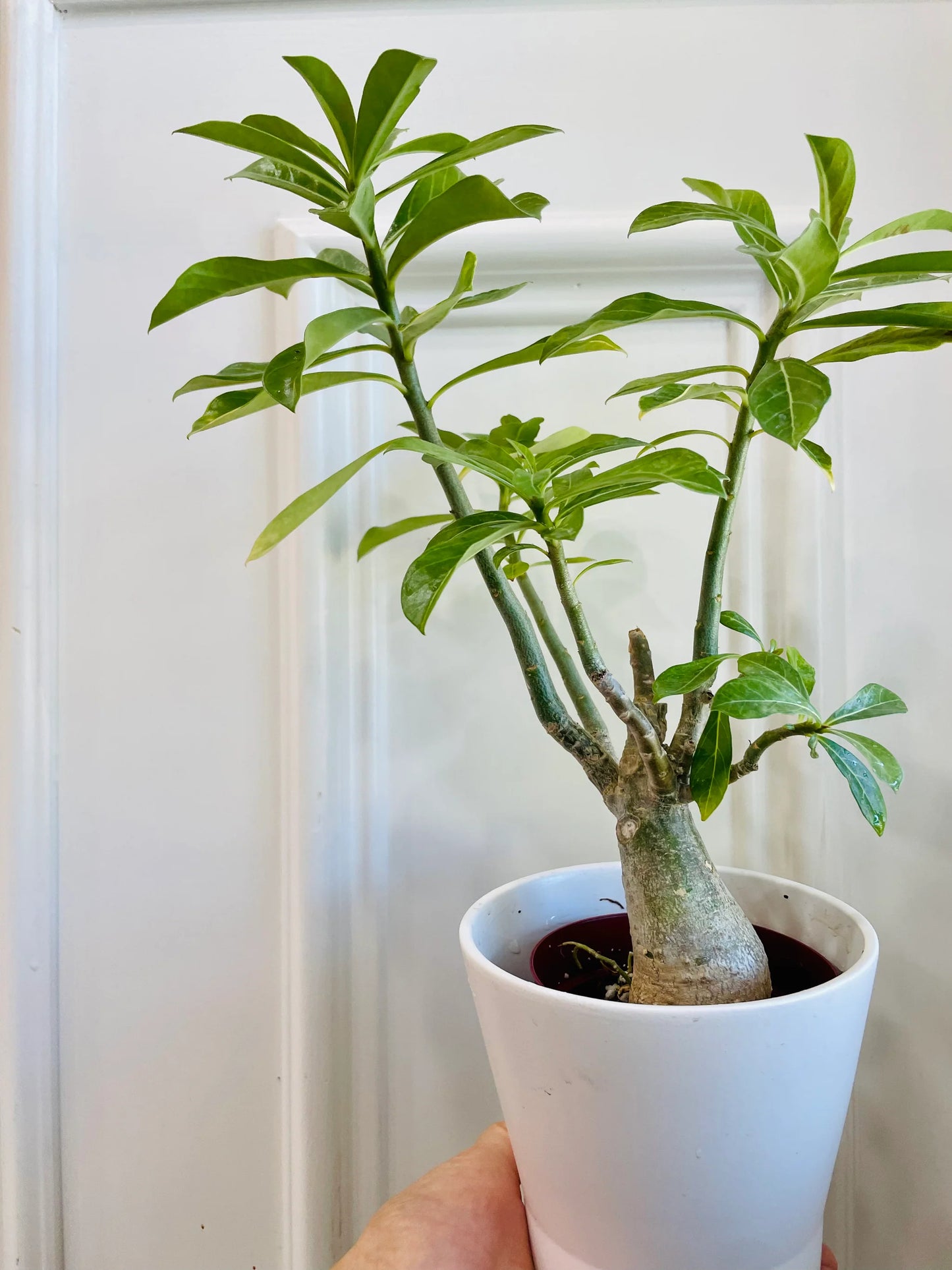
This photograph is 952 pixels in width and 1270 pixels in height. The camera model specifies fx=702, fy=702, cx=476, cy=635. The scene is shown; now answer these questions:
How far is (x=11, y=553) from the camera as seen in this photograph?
71 centimetres

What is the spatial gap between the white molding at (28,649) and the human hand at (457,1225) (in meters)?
0.40

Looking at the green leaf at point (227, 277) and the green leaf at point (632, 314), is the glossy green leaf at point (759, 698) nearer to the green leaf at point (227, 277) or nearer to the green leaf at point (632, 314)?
the green leaf at point (632, 314)

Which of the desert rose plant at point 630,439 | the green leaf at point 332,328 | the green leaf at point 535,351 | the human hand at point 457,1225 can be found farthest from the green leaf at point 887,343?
the human hand at point 457,1225

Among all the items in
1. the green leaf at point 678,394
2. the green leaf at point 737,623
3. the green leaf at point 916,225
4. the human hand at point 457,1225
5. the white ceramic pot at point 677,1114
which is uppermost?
the green leaf at point 916,225

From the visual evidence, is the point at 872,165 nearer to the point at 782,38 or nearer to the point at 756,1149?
the point at 782,38

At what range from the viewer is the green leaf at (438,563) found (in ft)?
1.25

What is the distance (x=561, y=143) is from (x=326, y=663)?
56 cm

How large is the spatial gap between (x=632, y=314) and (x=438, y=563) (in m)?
0.20

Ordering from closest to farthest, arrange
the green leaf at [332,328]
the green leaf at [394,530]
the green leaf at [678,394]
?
1. the green leaf at [332,328]
2. the green leaf at [678,394]
3. the green leaf at [394,530]

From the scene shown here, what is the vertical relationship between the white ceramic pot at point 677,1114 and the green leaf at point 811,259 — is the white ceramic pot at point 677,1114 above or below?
below

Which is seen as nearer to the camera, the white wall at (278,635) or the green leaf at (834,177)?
the green leaf at (834,177)

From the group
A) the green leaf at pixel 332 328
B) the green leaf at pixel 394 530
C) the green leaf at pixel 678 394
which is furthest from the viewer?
the green leaf at pixel 394 530

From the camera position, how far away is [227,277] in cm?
39

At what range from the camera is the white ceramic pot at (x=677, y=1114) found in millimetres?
389
